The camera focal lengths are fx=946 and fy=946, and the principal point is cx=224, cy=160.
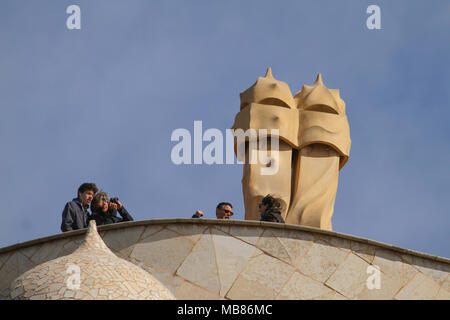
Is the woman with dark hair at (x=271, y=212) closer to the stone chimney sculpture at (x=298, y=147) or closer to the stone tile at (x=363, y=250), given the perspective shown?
the stone tile at (x=363, y=250)

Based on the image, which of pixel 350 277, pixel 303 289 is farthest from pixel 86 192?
pixel 350 277

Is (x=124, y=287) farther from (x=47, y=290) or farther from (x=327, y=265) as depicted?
(x=327, y=265)

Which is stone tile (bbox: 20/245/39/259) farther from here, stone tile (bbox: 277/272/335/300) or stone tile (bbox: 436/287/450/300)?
stone tile (bbox: 436/287/450/300)

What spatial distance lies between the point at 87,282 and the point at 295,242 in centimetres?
423

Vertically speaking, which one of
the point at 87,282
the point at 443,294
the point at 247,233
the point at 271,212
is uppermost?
the point at 87,282

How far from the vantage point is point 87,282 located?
7.41 m

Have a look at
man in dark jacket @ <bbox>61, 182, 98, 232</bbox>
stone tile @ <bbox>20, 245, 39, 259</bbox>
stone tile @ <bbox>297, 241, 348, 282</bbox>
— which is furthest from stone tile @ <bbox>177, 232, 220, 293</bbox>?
stone tile @ <bbox>20, 245, 39, 259</bbox>

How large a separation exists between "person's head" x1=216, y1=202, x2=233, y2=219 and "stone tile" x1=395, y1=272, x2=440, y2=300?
2.76m

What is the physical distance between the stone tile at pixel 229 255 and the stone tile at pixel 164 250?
1.10 feet

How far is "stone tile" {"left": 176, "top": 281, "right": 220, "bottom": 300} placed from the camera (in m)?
10.7

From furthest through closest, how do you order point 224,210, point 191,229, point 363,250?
point 224,210
point 191,229
point 363,250

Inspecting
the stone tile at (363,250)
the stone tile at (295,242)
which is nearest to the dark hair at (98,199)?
the stone tile at (295,242)

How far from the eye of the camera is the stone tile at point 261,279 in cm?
1072

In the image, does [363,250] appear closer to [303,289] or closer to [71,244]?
[303,289]
